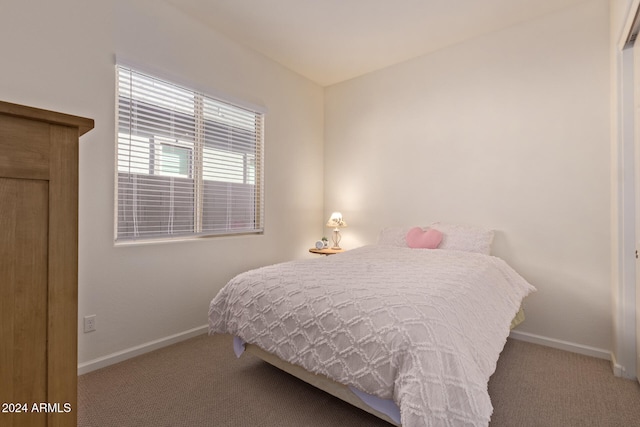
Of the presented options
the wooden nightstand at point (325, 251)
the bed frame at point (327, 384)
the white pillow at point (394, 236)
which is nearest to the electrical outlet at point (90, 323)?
the bed frame at point (327, 384)

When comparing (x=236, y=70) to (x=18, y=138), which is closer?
(x=18, y=138)

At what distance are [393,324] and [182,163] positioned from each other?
2.15 metres

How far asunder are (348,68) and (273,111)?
104cm

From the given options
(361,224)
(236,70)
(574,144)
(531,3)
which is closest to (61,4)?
(236,70)

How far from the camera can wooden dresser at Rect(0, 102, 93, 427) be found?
0.58 m

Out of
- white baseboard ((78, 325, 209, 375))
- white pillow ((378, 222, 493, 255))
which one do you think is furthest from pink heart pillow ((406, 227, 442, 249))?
→ white baseboard ((78, 325, 209, 375))

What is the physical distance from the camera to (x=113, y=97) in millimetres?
2211

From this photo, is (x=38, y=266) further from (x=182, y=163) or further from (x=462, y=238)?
(x=462, y=238)

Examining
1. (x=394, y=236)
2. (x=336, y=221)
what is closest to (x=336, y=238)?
(x=336, y=221)

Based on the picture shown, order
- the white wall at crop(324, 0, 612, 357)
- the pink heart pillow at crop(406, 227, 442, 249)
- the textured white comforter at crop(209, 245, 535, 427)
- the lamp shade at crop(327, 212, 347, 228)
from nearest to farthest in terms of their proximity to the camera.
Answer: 1. the textured white comforter at crop(209, 245, 535, 427)
2. the white wall at crop(324, 0, 612, 357)
3. the pink heart pillow at crop(406, 227, 442, 249)
4. the lamp shade at crop(327, 212, 347, 228)

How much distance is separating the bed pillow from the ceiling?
182 cm

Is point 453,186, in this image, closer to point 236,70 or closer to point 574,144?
point 574,144

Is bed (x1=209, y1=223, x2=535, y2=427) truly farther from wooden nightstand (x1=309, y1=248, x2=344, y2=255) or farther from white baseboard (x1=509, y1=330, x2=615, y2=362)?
wooden nightstand (x1=309, y1=248, x2=344, y2=255)

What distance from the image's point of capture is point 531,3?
2.51 meters
